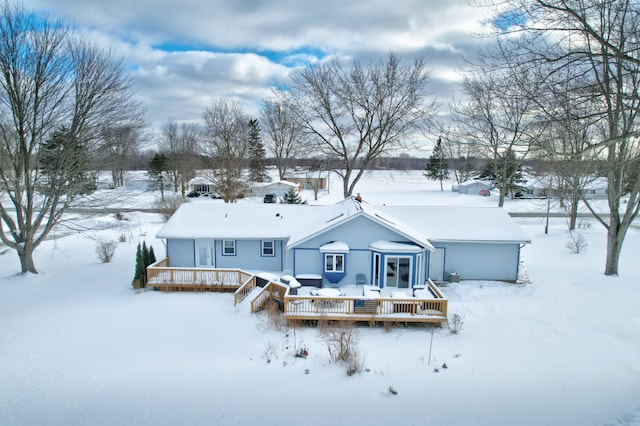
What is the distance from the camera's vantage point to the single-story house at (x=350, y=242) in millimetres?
15484

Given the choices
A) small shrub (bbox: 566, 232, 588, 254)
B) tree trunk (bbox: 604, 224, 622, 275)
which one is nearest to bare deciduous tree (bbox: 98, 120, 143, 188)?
tree trunk (bbox: 604, 224, 622, 275)

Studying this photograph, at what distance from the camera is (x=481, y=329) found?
11.8 metres

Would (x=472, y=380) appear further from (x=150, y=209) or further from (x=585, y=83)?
(x=150, y=209)

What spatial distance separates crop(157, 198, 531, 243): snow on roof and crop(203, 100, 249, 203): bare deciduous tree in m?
15.2

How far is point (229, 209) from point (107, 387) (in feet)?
38.7

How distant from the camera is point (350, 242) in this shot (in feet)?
51.9

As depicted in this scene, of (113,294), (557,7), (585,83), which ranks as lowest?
(113,294)

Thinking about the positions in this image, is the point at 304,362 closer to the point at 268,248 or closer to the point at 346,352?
the point at 346,352

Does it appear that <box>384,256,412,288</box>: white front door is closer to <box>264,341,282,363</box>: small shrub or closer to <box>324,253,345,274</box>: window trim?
<box>324,253,345,274</box>: window trim

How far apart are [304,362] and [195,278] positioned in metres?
8.36

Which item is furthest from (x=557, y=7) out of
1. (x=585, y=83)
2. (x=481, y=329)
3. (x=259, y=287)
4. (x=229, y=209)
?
(x=229, y=209)

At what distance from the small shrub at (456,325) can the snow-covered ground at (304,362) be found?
257 millimetres

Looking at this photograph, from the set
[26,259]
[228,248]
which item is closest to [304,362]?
[228,248]

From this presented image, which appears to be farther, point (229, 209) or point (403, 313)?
point (229, 209)
